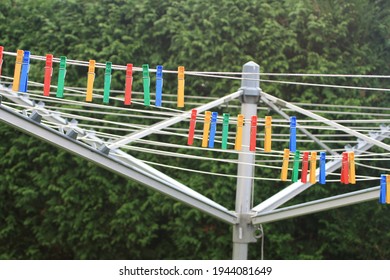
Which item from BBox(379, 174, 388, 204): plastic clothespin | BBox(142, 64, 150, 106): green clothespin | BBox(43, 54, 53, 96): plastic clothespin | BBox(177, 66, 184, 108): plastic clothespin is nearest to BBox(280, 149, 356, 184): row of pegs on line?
BBox(379, 174, 388, 204): plastic clothespin

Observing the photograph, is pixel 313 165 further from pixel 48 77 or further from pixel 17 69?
pixel 17 69

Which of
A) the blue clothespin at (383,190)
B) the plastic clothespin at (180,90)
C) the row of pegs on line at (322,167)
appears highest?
the plastic clothespin at (180,90)

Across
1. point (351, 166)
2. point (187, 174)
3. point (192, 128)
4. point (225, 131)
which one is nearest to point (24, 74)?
point (192, 128)

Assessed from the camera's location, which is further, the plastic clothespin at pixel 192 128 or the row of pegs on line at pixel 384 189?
the row of pegs on line at pixel 384 189

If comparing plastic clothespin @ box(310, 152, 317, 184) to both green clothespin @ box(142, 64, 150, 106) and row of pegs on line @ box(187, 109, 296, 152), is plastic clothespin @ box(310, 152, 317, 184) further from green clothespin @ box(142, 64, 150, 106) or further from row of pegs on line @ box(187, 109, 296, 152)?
green clothespin @ box(142, 64, 150, 106)

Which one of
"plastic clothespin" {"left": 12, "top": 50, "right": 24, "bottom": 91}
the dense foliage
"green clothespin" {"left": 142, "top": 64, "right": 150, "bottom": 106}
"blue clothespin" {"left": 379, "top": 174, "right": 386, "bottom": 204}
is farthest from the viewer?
the dense foliage

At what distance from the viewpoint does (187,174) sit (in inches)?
194

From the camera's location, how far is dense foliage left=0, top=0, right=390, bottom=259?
4828 mm

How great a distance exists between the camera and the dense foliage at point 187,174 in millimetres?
4828

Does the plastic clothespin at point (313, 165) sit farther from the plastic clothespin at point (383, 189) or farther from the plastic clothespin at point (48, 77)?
the plastic clothespin at point (48, 77)

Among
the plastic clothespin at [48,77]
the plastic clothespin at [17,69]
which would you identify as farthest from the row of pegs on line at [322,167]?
the plastic clothespin at [17,69]

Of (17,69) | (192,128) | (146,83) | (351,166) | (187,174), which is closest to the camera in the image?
(17,69)

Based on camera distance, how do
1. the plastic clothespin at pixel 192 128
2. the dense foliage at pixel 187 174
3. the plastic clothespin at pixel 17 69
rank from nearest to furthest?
1. the plastic clothespin at pixel 17 69
2. the plastic clothespin at pixel 192 128
3. the dense foliage at pixel 187 174

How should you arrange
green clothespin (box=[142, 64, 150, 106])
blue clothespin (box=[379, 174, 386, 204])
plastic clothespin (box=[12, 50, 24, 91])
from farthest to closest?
blue clothespin (box=[379, 174, 386, 204]) → green clothespin (box=[142, 64, 150, 106]) → plastic clothespin (box=[12, 50, 24, 91])
